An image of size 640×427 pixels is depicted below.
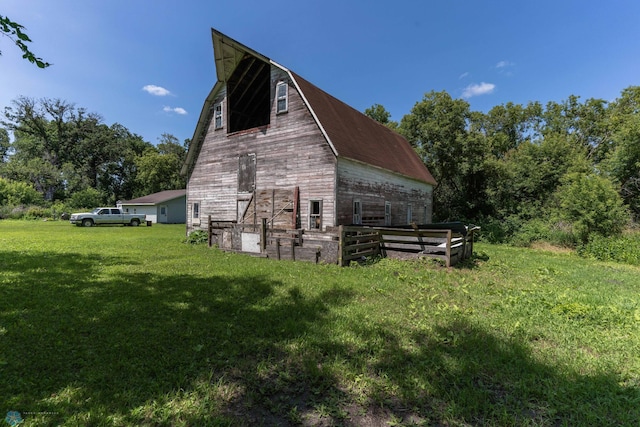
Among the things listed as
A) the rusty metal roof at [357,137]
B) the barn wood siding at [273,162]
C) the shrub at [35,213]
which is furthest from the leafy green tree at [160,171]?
the rusty metal roof at [357,137]

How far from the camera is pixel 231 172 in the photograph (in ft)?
53.0

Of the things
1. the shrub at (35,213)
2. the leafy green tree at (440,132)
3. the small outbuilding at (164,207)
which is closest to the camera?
the leafy green tree at (440,132)

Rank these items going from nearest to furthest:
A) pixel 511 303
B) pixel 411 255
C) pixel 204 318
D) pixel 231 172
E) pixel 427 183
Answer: pixel 204 318
pixel 511 303
pixel 411 255
pixel 231 172
pixel 427 183

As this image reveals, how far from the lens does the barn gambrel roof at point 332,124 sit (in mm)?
13461

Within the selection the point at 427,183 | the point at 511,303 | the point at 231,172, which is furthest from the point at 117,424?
the point at 427,183

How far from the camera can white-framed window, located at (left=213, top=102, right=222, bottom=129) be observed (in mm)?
16594

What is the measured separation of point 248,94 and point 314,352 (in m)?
16.2

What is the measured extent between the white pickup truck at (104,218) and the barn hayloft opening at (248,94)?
20687 mm

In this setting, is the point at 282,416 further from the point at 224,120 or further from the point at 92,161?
the point at 92,161

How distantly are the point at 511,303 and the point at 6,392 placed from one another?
788cm

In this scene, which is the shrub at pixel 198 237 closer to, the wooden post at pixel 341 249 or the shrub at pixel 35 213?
the wooden post at pixel 341 249

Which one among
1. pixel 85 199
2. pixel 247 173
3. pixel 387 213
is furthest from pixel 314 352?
pixel 85 199

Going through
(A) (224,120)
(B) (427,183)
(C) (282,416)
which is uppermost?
(A) (224,120)

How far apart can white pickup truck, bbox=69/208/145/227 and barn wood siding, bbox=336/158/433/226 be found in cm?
2665
